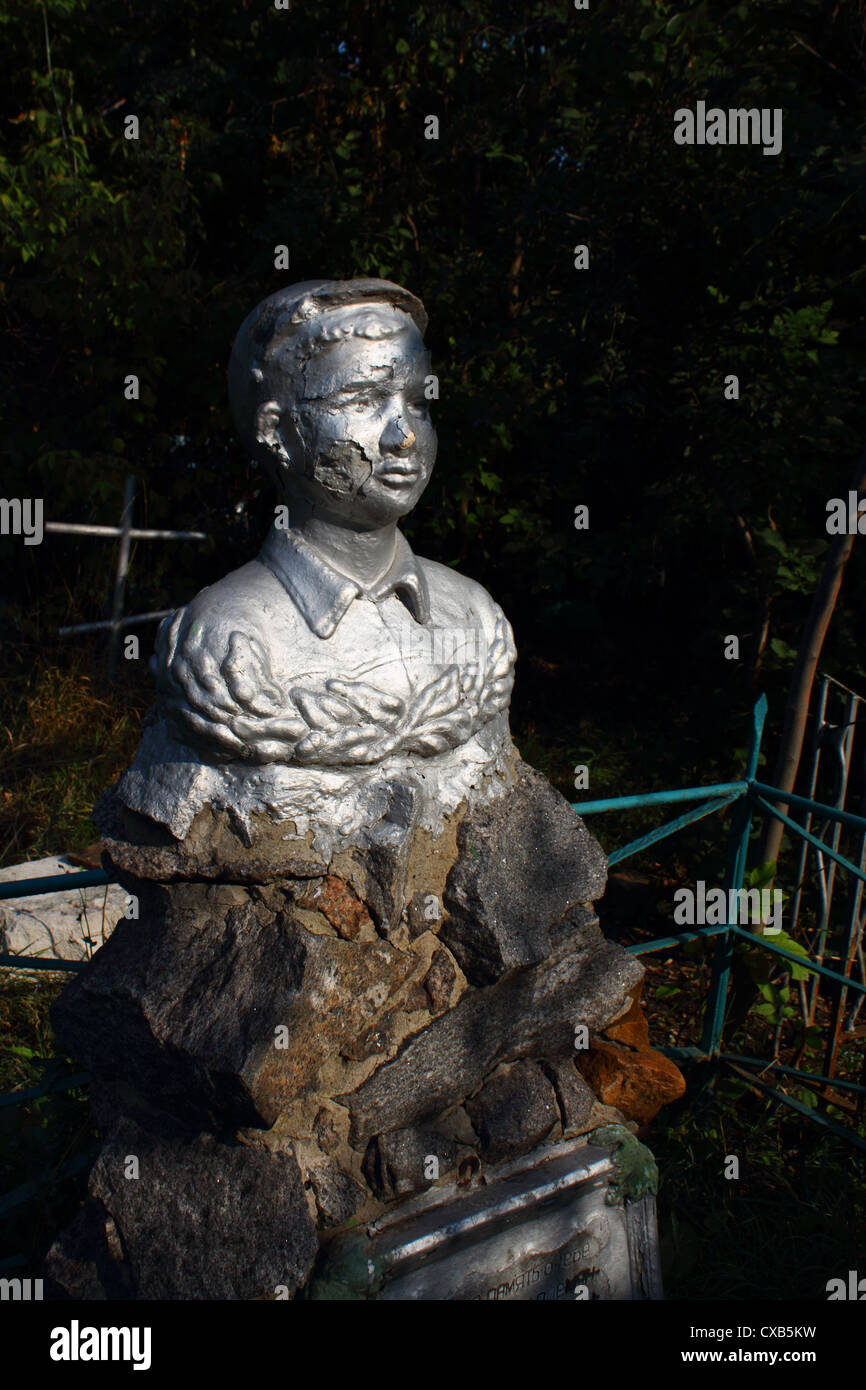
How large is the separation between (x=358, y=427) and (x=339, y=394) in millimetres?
67

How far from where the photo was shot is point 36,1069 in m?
3.30

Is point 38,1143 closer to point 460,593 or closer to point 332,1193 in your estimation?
point 332,1193

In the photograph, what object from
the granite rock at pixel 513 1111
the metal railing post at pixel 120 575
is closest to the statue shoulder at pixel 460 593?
the granite rock at pixel 513 1111

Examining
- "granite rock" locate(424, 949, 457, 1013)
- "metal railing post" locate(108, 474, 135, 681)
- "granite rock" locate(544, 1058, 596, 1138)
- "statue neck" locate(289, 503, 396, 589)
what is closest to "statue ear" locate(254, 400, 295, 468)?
"statue neck" locate(289, 503, 396, 589)

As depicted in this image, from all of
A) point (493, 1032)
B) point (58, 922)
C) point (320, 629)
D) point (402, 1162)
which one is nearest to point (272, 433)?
point (320, 629)

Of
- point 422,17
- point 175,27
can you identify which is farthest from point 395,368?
point 175,27

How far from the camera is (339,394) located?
1961mm

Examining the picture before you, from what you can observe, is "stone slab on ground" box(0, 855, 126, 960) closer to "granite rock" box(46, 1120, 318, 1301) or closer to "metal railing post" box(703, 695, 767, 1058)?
"granite rock" box(46, 1120, 318, 1301)

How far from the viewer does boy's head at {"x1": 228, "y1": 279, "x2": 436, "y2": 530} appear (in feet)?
6.42

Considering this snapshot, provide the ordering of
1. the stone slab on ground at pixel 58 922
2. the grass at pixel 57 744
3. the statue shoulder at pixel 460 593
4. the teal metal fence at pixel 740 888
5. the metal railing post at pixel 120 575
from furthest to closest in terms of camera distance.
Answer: the metal railing post at pixel 120 575 < the grass at pixel 57 744 < the stone slab on ground at pixel 58 922 < the teal metal fence at pixel 740 888 < the statue shoulder at pixel 460 593

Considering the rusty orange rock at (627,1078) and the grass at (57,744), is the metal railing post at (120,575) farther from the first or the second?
the rusty orange rock at (627,1078)

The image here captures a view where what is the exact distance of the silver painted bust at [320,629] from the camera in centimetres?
193

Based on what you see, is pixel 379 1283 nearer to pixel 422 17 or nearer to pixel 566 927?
pixel 566 927

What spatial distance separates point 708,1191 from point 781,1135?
1.16 feet
